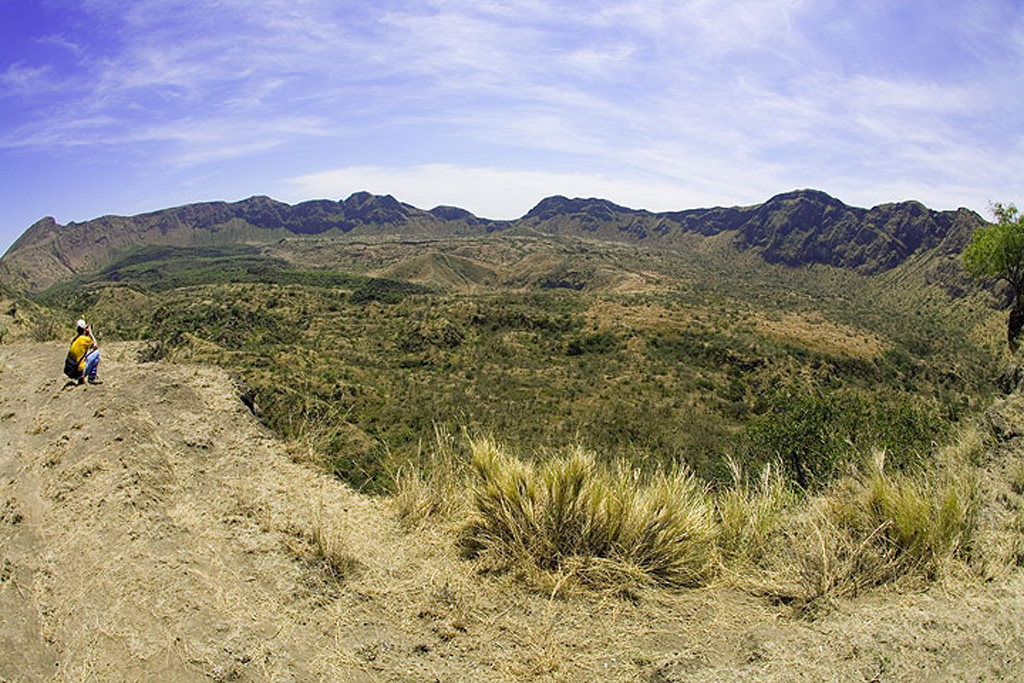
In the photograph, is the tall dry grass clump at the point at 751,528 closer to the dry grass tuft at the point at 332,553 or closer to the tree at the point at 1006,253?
the dry grass tuft at the point at 332,553

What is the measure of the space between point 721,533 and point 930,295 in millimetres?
104599

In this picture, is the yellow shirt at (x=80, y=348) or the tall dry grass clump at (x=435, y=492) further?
the yellow shirt at (x=80, y=348)

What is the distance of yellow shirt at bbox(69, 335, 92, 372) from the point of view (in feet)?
26.9

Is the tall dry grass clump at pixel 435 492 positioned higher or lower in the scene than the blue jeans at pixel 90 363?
lower

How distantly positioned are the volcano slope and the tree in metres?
20.7

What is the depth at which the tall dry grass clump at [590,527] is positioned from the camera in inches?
154

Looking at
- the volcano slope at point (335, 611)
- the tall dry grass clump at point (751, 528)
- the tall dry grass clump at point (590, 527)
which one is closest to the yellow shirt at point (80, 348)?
the volcano slope at point (335, 611)

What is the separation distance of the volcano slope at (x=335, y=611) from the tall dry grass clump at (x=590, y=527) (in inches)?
7.9

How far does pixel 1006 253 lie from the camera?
18.7 meters

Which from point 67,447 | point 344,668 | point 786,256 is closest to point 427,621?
point 344,668

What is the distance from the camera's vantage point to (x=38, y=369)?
937cm

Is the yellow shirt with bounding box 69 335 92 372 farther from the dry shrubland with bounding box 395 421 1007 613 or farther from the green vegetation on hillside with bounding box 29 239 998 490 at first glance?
the dry shrubland with bounding box 395 421 1007 613

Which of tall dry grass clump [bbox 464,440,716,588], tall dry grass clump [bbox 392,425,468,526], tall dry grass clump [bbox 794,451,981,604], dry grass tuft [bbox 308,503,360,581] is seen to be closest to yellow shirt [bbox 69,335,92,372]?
tall dry grass clump [bbox 392,425,468,526]

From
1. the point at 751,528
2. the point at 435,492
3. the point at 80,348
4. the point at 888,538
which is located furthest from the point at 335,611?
the point at 80,348
